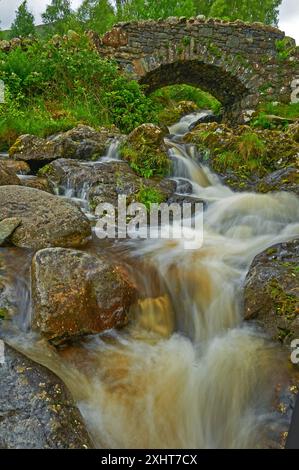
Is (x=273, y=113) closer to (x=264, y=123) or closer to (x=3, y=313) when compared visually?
(x=264, y=123)

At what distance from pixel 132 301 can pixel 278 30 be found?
11535mm

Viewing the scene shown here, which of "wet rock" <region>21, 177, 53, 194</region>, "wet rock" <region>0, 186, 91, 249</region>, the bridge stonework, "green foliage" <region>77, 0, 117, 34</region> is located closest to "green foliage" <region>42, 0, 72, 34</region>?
"green foliage" <region>77, 0, 117, 34</region>

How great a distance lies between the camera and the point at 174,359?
3.22m

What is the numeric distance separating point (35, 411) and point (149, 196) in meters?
4.19

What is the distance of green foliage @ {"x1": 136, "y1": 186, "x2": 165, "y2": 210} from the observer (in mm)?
5980

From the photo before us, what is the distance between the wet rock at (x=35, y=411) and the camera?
2133mm

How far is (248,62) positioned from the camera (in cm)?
1187

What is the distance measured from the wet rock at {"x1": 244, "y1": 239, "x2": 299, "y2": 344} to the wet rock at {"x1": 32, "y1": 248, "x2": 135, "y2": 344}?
1.13 m

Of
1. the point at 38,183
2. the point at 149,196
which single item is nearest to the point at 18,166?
the point at 38,183

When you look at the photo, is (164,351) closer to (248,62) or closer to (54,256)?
(54,256)

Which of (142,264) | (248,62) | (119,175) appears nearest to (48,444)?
(142,264)

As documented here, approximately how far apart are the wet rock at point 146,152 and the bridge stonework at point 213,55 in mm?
4686

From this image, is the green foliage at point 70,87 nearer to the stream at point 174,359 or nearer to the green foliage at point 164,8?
the stream at point 174,359

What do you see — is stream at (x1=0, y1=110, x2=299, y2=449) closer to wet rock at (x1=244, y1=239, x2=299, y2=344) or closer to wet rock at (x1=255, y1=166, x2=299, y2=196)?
wet rock at (x1=244, y1=239, x2=299, y2=344)
